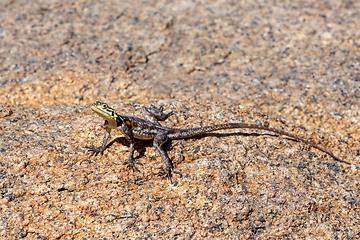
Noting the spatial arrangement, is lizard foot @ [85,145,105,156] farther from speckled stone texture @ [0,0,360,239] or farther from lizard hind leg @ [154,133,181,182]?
lizard hind leg @ [154,133,181,182]

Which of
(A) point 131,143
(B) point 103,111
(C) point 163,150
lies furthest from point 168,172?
(B) point 103,111

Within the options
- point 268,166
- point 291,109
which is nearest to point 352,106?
point 291,109

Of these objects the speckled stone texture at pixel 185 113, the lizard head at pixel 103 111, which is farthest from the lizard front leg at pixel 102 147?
the lizard head at pixel 103 111

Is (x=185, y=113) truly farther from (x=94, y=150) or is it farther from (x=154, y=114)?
(x=94, y=150)

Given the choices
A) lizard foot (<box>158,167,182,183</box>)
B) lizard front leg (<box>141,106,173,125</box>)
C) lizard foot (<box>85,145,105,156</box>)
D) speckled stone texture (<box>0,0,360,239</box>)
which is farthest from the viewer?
lizard front leg (<box>141,106,173,125</box>)

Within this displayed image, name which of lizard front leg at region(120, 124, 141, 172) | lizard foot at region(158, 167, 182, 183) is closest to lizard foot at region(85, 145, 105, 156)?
lizard front leg at region(120, 124, 141, 172)

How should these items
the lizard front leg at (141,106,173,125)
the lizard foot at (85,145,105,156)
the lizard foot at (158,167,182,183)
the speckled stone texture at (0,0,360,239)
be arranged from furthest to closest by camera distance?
the lizard front leg at (141,106,173,125), the lizard foot at (85,145,105,156), the lizard foot at (158,167,182,183), the speckled stone texture at (0,0,360,239)

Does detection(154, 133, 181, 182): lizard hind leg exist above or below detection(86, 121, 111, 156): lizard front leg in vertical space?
below
